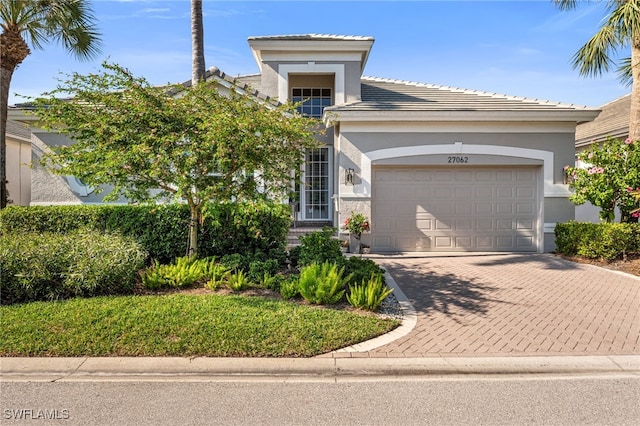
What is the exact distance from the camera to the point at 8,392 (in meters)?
4.05

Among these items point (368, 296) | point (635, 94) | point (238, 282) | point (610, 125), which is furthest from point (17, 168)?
point (610, 125)

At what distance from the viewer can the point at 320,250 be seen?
322 inches

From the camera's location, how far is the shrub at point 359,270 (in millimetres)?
7031

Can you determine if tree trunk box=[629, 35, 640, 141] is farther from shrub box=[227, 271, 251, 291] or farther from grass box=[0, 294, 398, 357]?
shrub box=[227, 271, 251, 291]

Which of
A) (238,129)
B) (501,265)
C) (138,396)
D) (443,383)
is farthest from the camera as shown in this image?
(501,265)

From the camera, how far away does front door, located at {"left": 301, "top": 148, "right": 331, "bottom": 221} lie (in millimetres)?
14023

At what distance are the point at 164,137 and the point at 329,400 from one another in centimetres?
497

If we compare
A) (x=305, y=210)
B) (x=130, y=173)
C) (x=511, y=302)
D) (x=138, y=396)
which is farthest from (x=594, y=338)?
(x=305, y=210)

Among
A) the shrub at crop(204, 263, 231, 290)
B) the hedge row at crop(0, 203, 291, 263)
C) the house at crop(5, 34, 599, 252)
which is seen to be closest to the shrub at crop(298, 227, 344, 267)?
the hedge row at crop(0, 203, 291, 263)

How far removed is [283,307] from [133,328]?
2084 mm

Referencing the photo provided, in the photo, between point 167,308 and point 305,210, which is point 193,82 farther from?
point 167,308

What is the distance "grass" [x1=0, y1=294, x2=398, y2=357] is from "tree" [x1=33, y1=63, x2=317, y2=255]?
2031 mm

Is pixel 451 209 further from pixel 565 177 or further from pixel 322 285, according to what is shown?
pixel 322 285

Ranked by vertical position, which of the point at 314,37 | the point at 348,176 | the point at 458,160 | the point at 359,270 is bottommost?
the point at 359,270
